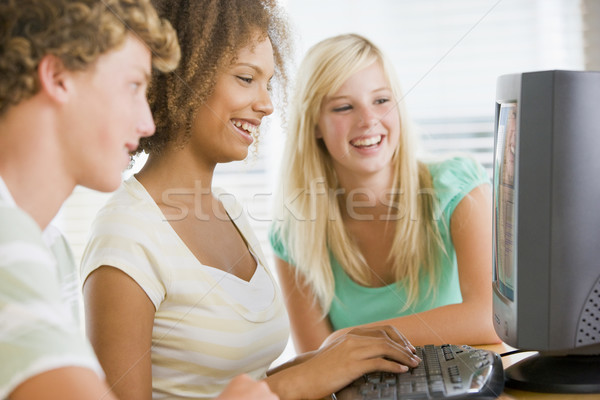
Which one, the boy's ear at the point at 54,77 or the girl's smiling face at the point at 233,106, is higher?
the boy's ear at the point at 54,77

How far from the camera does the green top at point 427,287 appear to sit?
1.62m

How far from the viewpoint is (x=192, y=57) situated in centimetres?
109

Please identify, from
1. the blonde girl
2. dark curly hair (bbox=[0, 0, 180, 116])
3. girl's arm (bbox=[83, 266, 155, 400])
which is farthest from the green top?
dark curly hair (bbox=[0, 0, 180, 116])

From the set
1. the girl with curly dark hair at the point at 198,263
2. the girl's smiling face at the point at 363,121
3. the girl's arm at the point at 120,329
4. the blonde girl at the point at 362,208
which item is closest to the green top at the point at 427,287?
the blonde girl at the point at 362,208

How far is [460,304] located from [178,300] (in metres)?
0.69

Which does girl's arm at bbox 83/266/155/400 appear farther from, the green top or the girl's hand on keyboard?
the green top

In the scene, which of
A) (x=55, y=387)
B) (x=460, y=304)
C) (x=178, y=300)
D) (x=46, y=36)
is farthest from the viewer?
(x=460, y=304)

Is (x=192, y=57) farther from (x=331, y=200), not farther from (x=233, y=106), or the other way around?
(x=331, y=200)

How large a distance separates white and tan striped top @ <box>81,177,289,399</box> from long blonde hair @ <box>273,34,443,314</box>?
62 centimetres

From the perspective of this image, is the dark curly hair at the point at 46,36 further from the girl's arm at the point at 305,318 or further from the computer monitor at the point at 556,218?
the girl's arm at the point at 305,318

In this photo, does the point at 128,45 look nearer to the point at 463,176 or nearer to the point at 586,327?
the point at 586,327

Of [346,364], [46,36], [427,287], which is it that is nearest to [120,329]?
[346,364]

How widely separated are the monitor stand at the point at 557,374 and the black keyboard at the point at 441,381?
0.03 meters

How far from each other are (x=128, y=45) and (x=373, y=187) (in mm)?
1172
